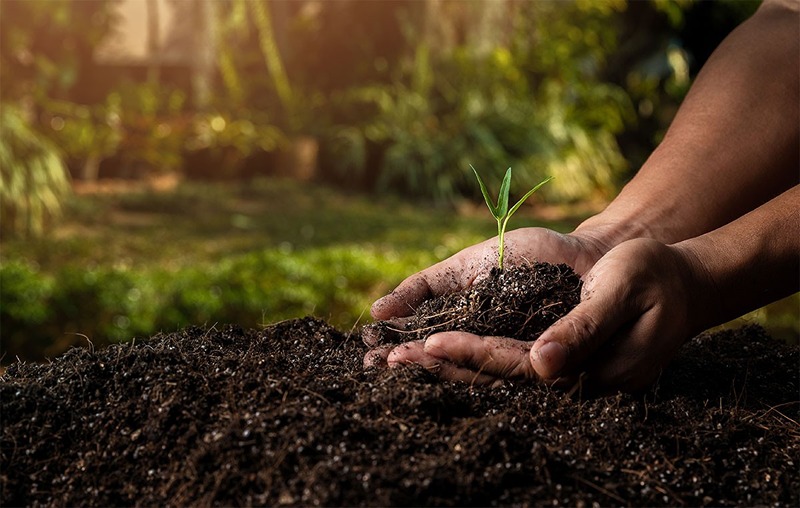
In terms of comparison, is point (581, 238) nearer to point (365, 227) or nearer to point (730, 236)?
point (730, 236)

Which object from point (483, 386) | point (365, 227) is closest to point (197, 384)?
point (483, 386)

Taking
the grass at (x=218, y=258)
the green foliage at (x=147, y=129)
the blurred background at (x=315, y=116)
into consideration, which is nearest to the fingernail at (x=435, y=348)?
the grass at (x=218, y=258)

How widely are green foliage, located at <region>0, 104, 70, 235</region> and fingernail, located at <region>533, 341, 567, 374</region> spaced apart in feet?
16.5

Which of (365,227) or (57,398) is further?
(365,227)

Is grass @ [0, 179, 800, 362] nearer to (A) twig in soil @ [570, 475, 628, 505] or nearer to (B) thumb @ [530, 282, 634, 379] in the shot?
(B) thumb @ [530, 282, 634, 379]

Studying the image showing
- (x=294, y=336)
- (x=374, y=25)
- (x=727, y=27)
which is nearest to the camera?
(x=294, y=336)

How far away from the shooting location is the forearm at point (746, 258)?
1.70 meters

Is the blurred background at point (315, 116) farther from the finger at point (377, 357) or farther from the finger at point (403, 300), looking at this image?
the finger at point (377, 357)

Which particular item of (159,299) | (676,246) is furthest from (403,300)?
(159,299)

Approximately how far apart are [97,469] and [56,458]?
0.10m

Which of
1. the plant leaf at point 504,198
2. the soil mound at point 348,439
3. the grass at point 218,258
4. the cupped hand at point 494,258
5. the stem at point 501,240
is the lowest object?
the grass at point 218,258

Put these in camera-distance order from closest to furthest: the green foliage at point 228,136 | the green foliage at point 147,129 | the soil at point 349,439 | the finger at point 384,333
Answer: the soil at point 349,439, the finger at point 384,333, the green foliage at point 147,129, the green foliage at point 228,136

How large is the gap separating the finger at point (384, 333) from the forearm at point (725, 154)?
603 millimetres

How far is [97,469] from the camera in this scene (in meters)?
1.37
